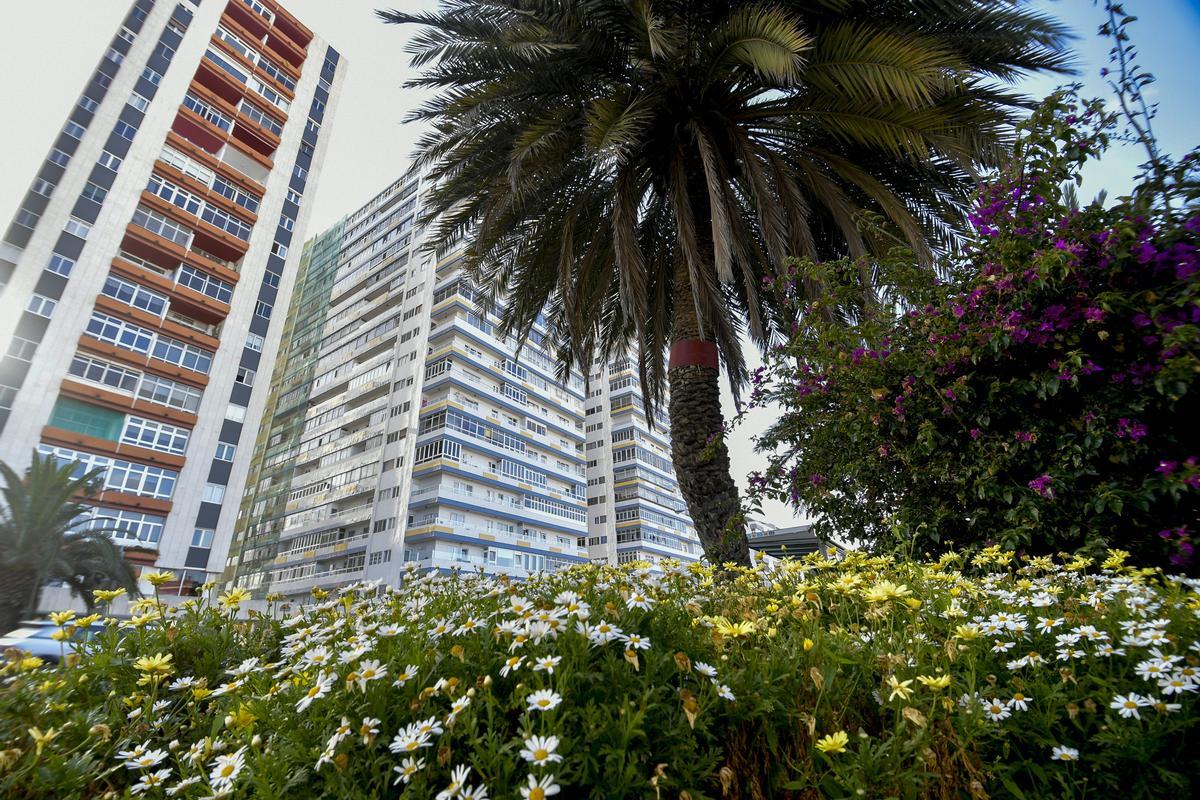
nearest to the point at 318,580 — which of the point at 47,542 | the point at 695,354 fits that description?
the point at 47,542

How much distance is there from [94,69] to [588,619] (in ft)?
129

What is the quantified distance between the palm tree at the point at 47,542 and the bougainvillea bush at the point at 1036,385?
24.8 meters

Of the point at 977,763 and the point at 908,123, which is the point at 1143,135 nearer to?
the point at 908,123

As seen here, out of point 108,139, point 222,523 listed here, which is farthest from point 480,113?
point 108,139

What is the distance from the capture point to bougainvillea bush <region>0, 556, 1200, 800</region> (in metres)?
1.25

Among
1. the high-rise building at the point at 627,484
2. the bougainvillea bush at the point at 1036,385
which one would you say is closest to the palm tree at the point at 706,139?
the bougainvillea bush at the point at 1036,385

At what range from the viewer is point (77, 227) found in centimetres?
2444

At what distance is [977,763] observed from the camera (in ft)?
4.40

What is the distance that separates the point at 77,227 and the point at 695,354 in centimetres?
3136

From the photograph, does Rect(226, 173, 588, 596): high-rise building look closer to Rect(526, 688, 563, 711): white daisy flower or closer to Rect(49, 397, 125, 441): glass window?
Rect(49, 397, 125, 441): glass window

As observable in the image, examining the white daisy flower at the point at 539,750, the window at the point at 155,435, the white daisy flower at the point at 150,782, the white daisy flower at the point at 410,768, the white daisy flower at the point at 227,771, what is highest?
the window at the point at 155,435

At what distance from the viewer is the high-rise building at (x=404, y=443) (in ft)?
118

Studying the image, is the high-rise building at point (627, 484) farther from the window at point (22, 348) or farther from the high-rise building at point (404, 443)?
the window at point (22, 348)

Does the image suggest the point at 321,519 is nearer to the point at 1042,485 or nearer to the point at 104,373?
the point at 104,373
